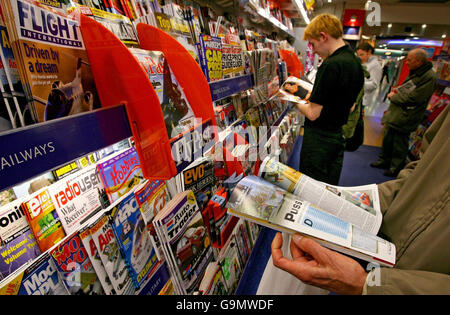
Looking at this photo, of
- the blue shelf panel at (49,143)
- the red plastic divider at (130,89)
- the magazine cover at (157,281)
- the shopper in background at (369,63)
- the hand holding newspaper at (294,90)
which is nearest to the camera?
the blue shelf panel at (49,143)

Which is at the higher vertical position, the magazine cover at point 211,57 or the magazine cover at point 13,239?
the magazine cover at point 211,57

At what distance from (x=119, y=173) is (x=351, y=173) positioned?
13.3ft

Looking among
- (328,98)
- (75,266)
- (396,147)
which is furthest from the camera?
(396,147)

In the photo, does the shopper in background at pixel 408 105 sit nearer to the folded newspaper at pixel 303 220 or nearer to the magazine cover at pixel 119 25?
the folded newspaper at pixel 303 220

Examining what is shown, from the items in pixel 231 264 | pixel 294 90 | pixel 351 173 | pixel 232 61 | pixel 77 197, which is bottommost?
pixel 351 173

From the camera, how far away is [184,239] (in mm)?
852

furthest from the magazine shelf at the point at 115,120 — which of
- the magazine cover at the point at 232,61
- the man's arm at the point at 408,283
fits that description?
the man's arm at the point at 408,283

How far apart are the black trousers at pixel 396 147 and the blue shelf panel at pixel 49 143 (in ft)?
14.7

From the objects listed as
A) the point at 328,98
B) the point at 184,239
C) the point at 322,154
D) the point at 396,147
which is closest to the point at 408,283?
the point at 184,239

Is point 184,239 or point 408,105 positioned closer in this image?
point 184,239

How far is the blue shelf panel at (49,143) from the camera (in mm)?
358

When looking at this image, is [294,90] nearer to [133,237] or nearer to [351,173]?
[133,237]

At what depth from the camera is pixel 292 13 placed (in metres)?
3.84
